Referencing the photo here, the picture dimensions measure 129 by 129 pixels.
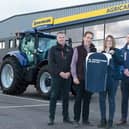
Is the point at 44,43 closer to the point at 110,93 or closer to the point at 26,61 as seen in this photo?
the point at 26,61

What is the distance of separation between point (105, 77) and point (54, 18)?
27.9 meters

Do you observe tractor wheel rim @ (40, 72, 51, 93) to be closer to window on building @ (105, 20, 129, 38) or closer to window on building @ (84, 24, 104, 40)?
window on building @ (105, 20, 129, 38)

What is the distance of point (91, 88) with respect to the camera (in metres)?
9.91

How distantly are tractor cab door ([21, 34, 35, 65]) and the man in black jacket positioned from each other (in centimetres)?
733

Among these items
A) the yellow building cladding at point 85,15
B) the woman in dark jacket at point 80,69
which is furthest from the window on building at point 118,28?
the woman in dark jacket at point 80,69

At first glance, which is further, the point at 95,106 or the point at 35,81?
the point at 35,81

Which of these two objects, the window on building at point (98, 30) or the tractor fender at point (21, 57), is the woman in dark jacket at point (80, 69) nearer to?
the tractor fender at point (21, 57)

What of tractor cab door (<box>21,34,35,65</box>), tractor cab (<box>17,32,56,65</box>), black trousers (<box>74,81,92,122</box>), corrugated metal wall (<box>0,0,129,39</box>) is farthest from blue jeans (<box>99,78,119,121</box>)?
A: corrugated metal wall (<box>0,0,129,39</box>)

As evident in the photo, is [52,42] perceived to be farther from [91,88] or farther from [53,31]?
[53,31]

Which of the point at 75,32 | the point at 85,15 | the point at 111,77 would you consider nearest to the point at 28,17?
the point at 75,32

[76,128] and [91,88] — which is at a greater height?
[91,88]

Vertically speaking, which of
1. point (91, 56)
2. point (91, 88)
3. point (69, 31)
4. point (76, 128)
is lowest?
point (76, 128)

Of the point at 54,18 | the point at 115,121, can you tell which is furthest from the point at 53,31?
the point at 115,121

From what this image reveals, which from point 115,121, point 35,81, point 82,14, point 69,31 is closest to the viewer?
point 115,121
